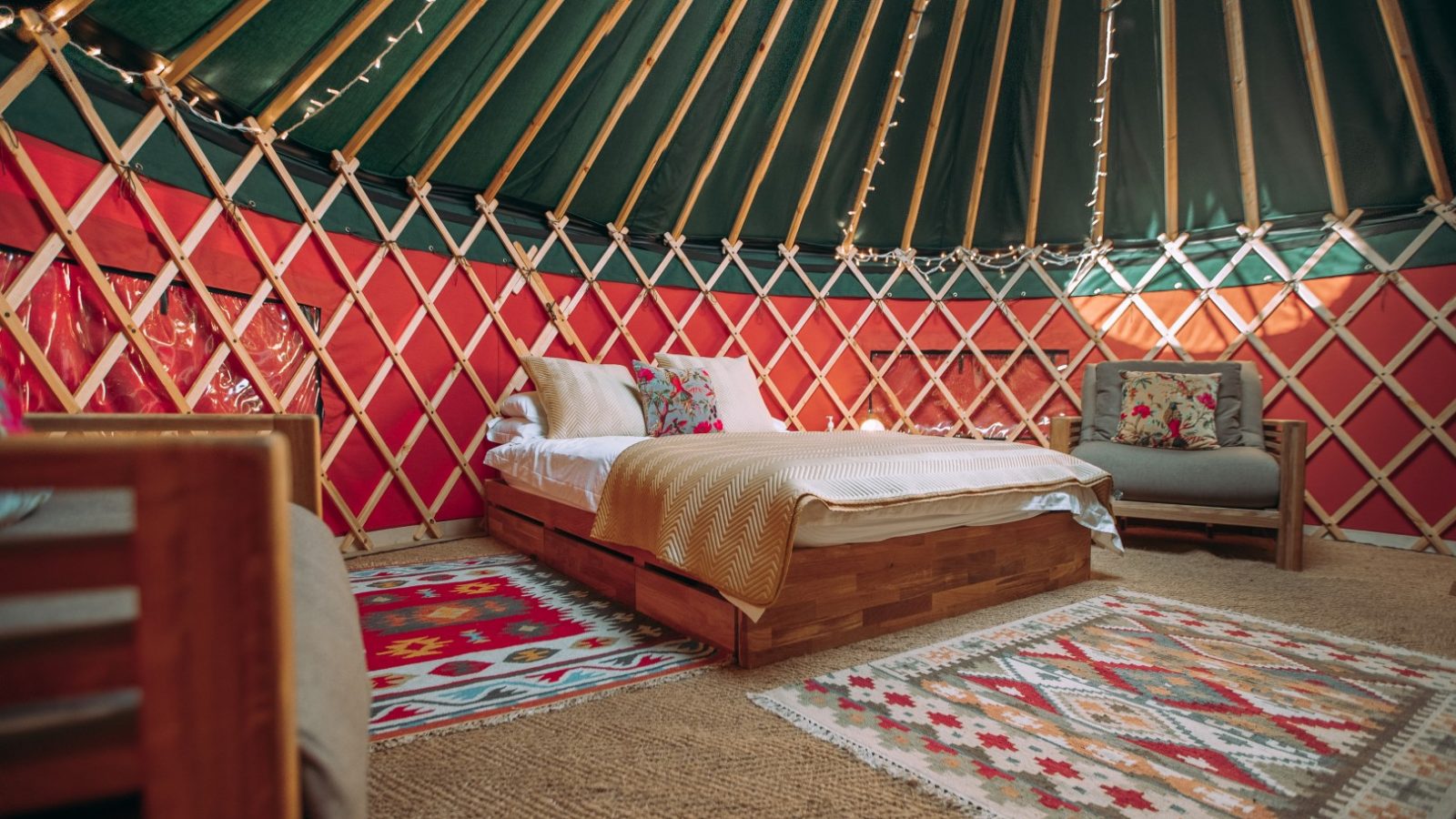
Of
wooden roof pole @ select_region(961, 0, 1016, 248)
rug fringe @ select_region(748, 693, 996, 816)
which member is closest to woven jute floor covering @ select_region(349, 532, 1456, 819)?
rug fringe @ select_region(748, 693, 996, 816)

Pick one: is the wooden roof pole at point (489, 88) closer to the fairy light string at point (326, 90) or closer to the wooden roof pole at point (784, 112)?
the fairy light string at point (326, 90)

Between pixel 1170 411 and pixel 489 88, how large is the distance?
3.02m

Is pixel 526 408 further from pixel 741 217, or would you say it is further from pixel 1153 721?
pixel 1153 721

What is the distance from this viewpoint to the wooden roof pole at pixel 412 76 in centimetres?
219

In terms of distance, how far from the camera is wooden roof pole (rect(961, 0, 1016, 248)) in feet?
9.24

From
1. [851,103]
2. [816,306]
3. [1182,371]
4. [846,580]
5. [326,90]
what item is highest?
[851,103]

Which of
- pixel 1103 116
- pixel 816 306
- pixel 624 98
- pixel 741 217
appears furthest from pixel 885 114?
pixel 624 98

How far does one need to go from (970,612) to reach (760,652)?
0.73m

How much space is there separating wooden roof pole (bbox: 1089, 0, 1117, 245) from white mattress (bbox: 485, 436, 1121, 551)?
1.95 meters

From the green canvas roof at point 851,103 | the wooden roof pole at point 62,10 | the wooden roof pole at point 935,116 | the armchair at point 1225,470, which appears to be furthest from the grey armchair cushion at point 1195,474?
the wooden roof pole at point 62,10

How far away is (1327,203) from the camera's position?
3.03 meters

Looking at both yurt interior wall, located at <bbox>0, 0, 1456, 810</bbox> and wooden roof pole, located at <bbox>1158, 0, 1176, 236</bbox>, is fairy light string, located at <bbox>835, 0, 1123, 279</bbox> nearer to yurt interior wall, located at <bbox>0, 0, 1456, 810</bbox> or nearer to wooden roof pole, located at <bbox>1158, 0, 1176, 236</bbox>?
yurt interior wall, located at <bbox>0, 0, 1456, 810</bbox>

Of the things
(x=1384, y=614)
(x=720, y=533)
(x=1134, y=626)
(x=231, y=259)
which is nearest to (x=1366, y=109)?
(x=1384, y=614)

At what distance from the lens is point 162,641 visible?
0.38 metres
